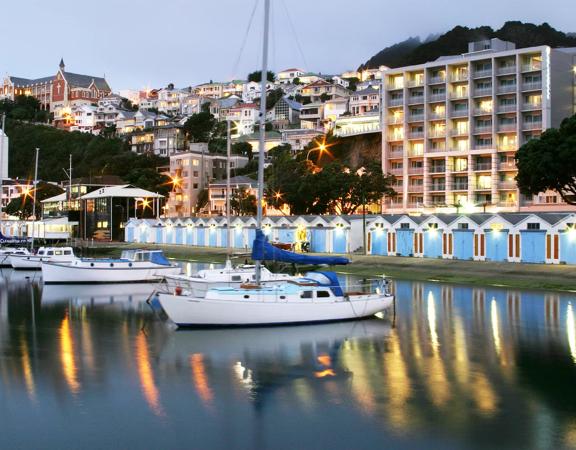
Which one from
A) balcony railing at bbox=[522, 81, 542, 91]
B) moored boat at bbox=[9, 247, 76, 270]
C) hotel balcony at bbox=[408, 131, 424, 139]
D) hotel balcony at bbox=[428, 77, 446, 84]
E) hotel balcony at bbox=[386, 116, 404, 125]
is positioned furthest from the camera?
hotel balcony at bbox=[386, 116, 404, 125]

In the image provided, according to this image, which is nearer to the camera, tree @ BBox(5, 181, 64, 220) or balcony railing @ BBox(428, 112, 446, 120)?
balcony railing @ BBox(428, 112, 446, 120)

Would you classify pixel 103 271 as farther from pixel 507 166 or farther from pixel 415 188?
pixel 415 188

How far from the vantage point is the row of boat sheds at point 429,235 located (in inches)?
2574

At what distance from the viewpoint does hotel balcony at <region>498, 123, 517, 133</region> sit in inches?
4405

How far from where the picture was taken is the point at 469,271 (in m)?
64.4

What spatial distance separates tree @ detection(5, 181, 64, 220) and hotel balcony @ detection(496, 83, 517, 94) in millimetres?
114309

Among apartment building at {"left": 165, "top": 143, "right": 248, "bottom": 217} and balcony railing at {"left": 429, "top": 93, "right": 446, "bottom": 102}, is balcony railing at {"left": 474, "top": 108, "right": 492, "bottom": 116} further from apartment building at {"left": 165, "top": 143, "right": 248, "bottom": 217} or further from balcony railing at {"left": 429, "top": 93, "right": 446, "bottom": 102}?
apartment building at {"left": 165, "top": 143, "right": 248, "bottom": 217}

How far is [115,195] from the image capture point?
133 m

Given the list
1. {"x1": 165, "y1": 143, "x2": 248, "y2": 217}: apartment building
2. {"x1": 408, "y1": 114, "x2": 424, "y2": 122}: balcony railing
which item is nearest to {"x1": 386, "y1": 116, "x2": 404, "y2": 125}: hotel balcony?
{"x1": 408, "y1": 114, "x2": 424, "y2": 122}: balcony railing

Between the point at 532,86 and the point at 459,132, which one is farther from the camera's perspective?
the point at 459,132

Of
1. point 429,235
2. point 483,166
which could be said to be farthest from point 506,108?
point 429,235

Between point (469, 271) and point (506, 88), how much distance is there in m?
58.6

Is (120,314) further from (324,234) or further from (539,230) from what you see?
(324,234)

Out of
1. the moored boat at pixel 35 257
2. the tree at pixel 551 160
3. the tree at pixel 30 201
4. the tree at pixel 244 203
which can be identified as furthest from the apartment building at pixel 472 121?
the tree at pixel 30 201
